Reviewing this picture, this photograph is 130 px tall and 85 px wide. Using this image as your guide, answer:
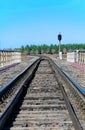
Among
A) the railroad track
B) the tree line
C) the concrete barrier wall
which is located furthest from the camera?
the tree line

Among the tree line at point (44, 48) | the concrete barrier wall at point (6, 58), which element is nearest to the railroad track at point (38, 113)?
the concrete barrier wall at point (6, 58)

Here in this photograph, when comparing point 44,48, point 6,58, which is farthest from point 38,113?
point 44,48

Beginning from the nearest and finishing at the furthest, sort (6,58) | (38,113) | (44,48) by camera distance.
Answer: (38,113) → (6,58) → (44,48)

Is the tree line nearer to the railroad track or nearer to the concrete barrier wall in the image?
the concrete barrier wall

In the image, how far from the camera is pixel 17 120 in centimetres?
697

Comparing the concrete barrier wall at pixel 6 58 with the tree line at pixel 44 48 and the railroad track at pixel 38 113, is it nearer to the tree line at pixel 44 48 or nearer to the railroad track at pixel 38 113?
the railroad track at pixel 38 113

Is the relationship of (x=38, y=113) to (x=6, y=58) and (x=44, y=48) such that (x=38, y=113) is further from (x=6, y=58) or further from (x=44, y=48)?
(x=44, y=48)

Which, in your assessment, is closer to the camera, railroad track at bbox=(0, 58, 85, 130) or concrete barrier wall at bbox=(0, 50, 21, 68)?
railroad track at bbox=(0, 58, 85, 130)

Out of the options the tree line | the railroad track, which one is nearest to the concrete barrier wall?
the railroad track

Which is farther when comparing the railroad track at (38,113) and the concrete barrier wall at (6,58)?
the concrete barrier wall at (6,58)

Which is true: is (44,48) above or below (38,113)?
below

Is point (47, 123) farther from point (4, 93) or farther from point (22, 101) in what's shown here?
point (4, 93)

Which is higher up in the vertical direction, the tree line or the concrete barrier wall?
the concrete barrier wall

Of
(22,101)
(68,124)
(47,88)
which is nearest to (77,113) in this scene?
(68,124)
